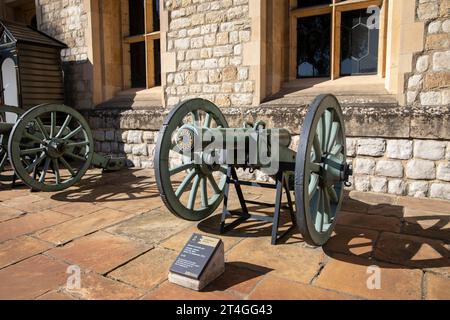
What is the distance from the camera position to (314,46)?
4.95 meters

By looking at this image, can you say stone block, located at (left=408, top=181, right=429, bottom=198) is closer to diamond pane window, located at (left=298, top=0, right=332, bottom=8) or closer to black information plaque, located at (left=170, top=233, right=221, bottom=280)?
diamond pane window, located at (left=298, top=0, right=332, bottom=8)

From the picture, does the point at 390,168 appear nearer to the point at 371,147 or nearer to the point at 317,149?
the point at 371,147

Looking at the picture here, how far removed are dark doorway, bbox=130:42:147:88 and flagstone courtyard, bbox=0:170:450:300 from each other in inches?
138

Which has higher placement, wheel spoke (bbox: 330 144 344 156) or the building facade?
the building facade

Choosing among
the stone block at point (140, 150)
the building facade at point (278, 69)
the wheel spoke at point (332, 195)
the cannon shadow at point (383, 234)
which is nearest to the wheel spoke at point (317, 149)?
the wheel spoke at point (332, 195)

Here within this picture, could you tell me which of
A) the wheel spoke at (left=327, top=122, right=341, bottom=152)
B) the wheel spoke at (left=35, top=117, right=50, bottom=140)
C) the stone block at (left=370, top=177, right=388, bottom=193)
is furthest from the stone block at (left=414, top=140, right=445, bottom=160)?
the wheel spoke at (left=35, top=117, right=50, bottom=140)

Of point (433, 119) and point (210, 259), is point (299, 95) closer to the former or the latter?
point (433, 119)

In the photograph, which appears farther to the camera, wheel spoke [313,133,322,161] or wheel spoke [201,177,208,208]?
wheel spoke [201,177,208,208]

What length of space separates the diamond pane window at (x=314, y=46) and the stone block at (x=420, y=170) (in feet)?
5.59

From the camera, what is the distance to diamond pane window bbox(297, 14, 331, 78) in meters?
4.86

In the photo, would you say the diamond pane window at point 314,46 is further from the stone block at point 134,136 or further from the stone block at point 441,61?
the stone block at point 134,136

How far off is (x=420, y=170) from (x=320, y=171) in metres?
1.99

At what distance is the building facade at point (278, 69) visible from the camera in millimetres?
3820

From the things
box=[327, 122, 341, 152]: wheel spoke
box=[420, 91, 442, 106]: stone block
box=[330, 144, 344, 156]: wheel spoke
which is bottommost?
box=[330, 144, 344, 156]: wheel spoke
